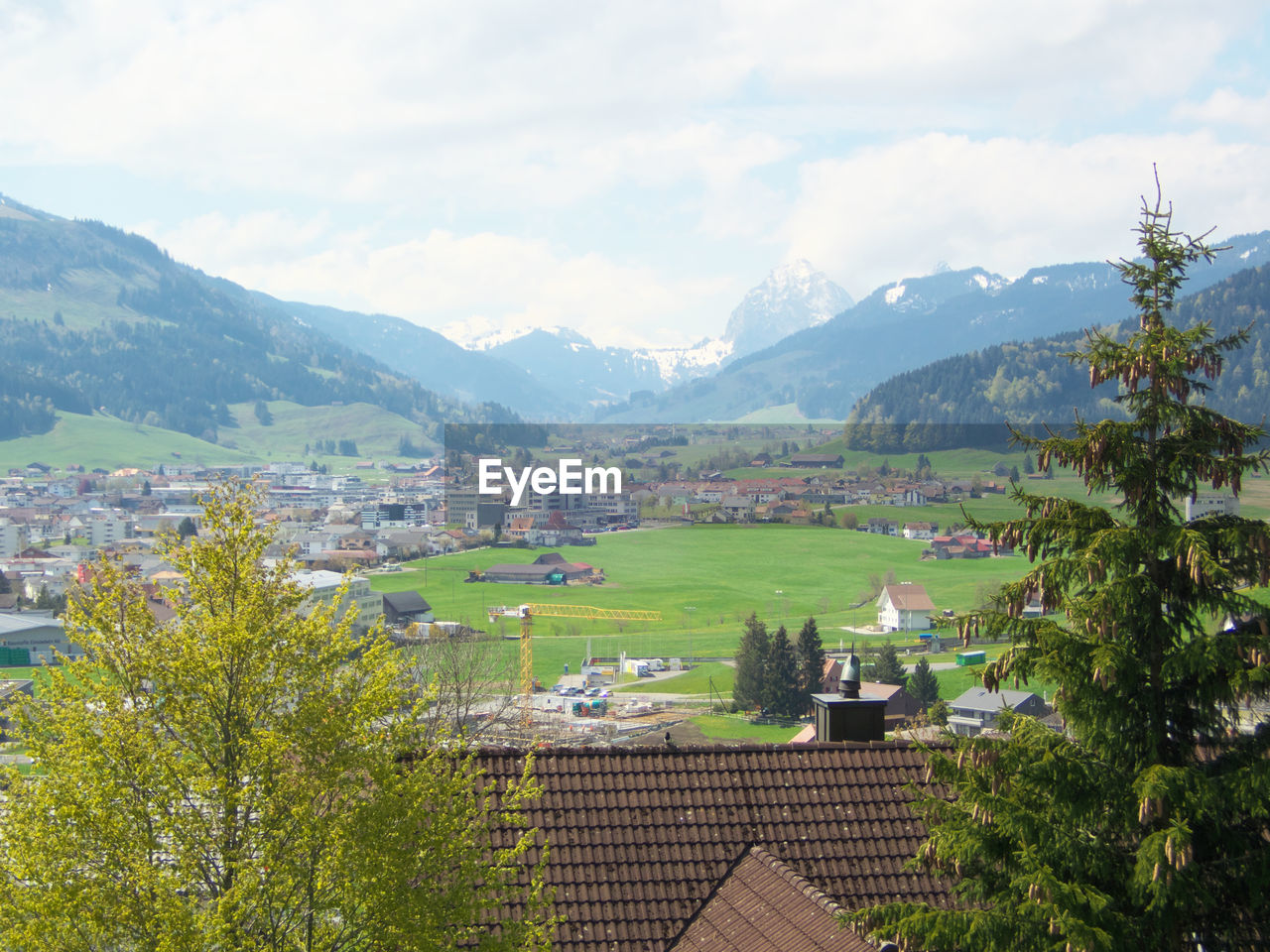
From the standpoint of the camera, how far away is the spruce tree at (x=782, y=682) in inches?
2776

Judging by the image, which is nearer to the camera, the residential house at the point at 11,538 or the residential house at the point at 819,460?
the residential house at the point at 819,460

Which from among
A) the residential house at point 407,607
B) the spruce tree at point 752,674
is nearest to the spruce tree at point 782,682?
the spruce tree at point 752,674

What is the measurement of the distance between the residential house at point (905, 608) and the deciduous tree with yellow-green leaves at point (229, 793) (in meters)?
95.6

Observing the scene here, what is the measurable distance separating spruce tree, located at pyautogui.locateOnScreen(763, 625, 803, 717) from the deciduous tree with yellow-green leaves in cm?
6352

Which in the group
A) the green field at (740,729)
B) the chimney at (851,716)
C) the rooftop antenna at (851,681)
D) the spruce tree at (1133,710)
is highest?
the spruce tree at (1133,710)

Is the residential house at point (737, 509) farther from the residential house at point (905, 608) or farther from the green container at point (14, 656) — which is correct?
the green container at point (14, 656)

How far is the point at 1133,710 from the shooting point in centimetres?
716

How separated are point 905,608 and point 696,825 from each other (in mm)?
94714

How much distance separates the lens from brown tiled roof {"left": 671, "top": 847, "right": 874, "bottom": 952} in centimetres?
853

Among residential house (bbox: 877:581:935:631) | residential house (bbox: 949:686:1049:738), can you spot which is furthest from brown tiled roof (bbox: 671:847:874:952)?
residential house (bbox: 877:581:935:631)

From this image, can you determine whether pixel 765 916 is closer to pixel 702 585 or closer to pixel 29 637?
pixel 29 637

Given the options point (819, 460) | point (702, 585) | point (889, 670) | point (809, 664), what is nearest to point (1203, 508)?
point (809, 664)

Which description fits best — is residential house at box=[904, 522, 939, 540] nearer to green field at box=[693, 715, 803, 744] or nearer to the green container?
green field at box=[693, 715, 803, 744]

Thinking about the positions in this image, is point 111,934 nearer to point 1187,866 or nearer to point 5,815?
point 5,815
